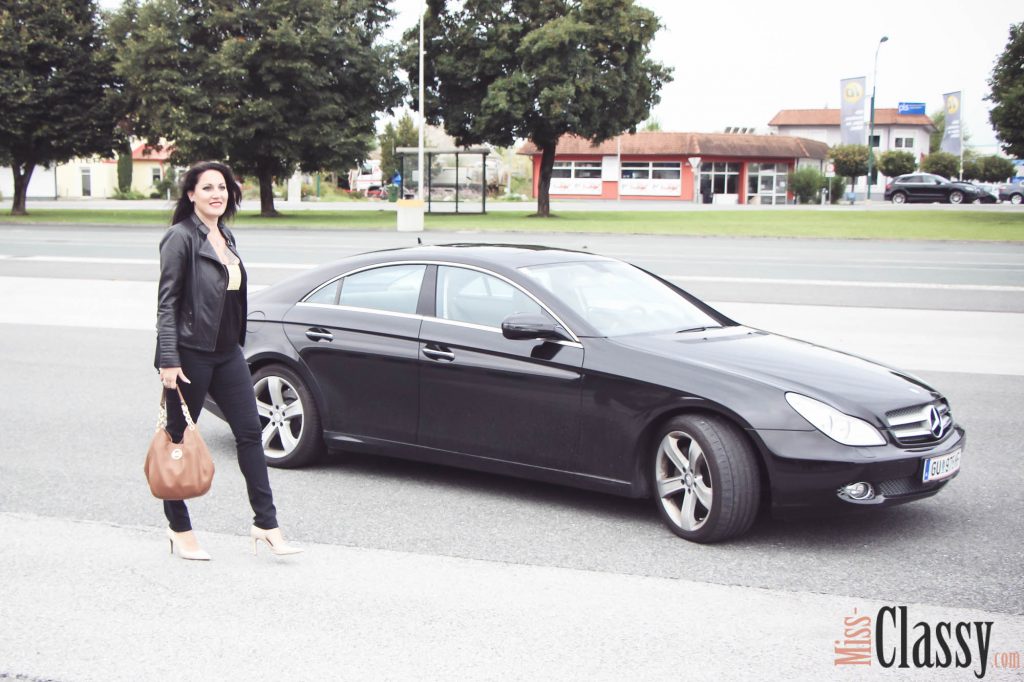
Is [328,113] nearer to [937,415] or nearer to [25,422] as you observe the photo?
[25,422]

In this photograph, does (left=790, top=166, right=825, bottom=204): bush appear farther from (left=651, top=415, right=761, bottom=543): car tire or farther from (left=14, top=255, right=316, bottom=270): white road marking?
(left=651, top=415, right=761, bottom=543): car tire

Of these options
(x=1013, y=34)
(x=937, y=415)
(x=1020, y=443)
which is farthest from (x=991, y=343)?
(x=1013, y=34)

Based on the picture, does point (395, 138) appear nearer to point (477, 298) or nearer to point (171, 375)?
point (477, 298)

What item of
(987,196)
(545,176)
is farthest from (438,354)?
(987,196)

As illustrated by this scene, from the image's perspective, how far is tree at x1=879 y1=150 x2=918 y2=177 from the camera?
84.2 metres

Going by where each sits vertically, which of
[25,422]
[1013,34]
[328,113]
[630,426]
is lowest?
[25,422]

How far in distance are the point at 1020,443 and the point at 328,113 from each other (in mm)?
36914

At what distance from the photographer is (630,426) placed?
5395 millimetres

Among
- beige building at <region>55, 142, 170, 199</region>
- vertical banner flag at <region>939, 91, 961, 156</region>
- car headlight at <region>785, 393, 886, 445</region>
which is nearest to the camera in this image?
car headlight at <region>785, 393, 886, 445</region>

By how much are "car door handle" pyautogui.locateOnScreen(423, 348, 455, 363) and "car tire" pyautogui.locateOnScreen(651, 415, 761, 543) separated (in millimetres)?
1253

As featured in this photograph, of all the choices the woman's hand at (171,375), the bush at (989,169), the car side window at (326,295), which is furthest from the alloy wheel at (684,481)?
the bush at (989,169)

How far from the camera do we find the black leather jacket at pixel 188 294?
15.2ft

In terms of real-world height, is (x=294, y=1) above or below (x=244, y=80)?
above

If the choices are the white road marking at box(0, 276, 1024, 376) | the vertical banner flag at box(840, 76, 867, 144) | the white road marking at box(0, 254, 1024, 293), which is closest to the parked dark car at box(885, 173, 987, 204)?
the vertical banner flag at box(840, 76, 867, 144)
